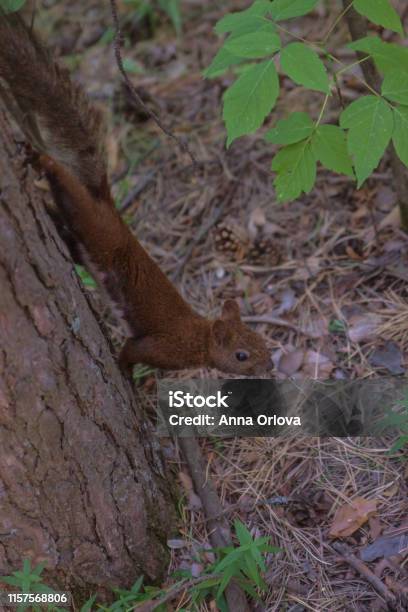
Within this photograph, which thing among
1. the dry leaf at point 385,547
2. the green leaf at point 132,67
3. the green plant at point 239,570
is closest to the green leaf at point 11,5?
the green plant at point 239,570

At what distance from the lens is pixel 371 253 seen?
11.4 feet

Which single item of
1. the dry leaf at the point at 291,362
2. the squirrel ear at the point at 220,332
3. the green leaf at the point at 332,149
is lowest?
the dry leaf at the point at 291,362

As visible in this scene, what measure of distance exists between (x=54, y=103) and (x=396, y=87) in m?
1.22

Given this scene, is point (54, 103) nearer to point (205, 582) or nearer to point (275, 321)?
point (275, 321)

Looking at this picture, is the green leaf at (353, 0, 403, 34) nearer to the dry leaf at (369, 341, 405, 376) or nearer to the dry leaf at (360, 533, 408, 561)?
the dry leaf at (369, 341, 405, 376)

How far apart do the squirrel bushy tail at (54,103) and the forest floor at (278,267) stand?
482 millimetres

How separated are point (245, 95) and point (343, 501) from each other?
153cm

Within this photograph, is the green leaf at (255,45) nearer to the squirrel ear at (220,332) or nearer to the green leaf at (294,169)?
the green leaf at (294,169)

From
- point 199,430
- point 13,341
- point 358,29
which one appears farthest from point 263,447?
point 358,29

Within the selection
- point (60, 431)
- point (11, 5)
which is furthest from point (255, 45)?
point (60, 431)

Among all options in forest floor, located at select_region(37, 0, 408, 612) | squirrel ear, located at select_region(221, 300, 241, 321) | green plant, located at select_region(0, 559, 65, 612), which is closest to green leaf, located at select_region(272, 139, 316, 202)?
forest floor, located at select_region(37, 0, 408, 612)

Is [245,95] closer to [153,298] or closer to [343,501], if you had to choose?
[153,298]

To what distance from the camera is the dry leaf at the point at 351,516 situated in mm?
2504

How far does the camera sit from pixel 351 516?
2.54 m
